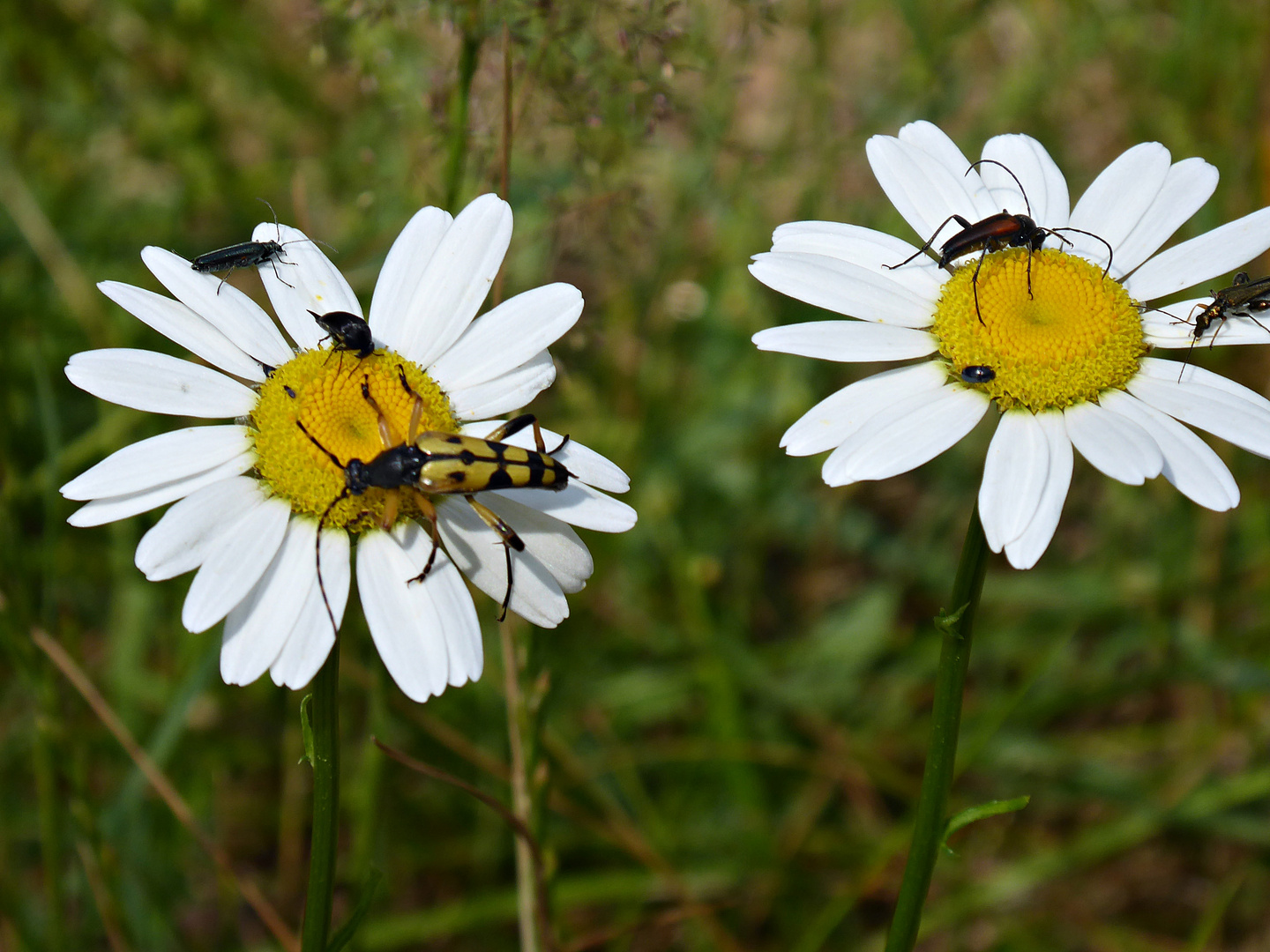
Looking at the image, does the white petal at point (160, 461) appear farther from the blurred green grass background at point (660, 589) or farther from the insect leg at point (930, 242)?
the insect leg at point (930, 242)

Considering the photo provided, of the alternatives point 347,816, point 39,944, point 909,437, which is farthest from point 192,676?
point 909,437

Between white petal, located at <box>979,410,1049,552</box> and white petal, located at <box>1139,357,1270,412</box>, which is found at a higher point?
white petal, located at <box>1139,357,1270,412</box>

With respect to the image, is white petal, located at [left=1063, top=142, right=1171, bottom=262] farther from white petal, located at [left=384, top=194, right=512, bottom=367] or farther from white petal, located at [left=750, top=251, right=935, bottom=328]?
white petal, located at [left=384, top=194, right=512, bottom=367]

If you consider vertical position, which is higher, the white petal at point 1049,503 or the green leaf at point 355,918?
the white petal at point 1049,503

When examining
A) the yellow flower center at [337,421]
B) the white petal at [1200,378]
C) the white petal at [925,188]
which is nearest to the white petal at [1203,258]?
the white petal at [1200,378]

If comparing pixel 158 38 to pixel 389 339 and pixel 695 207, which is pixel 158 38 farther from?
pixel 389 339

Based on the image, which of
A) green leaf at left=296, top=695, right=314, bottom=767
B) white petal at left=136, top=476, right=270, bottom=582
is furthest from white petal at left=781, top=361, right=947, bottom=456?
white petal at left=136, top=476, right=270, bottom=582
